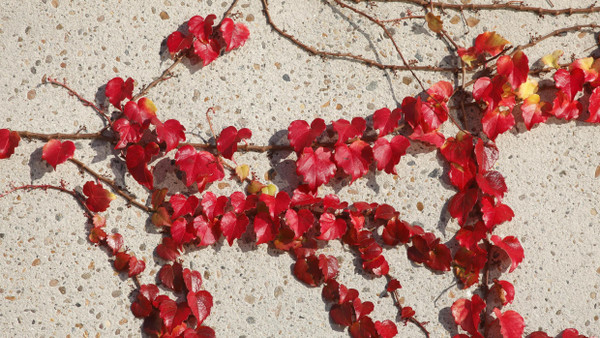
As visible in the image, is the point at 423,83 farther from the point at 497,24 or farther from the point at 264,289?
the point at 264,289

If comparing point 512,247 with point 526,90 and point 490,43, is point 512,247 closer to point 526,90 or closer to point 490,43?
point 526,90

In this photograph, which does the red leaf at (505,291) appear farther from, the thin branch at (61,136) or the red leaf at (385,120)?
the thin branch at (61,136)

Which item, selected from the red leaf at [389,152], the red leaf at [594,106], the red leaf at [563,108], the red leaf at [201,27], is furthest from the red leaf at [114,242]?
the red leaf at [594,106]

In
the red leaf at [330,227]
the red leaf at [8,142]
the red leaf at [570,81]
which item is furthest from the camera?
the red leaf at [570,81]

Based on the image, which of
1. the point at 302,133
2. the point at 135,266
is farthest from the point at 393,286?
the point at 135,266

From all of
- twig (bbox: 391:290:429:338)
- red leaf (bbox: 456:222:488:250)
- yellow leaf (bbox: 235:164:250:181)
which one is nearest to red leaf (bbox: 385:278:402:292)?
twig (bbox: 391:290:429:338)
